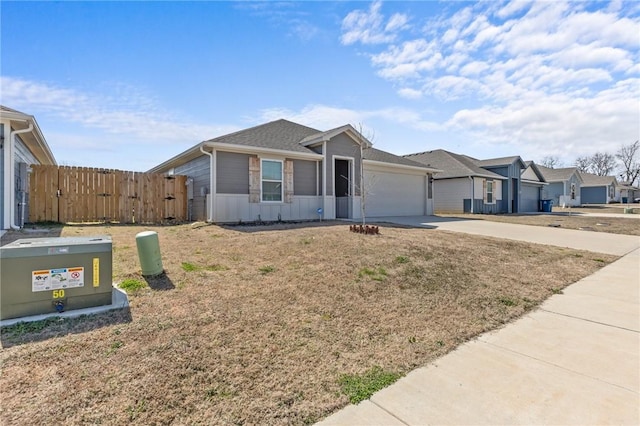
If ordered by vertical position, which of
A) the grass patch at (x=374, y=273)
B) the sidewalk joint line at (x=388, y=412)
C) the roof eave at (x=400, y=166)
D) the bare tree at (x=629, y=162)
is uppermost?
the bare tree at (x=629, y=162)

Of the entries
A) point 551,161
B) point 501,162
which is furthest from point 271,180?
point 551,161

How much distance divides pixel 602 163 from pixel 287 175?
8344cm

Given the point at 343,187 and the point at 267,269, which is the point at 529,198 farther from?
the point at 267,269

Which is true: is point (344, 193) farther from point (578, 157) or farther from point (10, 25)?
point (578, 157)

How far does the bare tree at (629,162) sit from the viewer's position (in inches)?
2537

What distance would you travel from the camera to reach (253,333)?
10.2 feet

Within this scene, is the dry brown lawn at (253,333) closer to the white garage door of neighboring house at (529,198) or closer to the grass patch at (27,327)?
the grass patch at (27,327)

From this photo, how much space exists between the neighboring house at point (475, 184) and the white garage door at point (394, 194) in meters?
4.76

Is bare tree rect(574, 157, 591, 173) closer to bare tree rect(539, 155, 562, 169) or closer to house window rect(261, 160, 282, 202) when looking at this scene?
bare tree rect(539, 155, 562, 169)

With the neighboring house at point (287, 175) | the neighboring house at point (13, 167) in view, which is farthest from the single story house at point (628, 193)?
the neighboring house at point (13, 167)

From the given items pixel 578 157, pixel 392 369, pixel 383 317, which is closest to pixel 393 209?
pixel 383 317

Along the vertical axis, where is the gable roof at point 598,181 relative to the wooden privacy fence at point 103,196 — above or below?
above

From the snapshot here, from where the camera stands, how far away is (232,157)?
11.5m

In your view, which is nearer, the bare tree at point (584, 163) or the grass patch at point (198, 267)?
the grass patch at point (198, 267)
